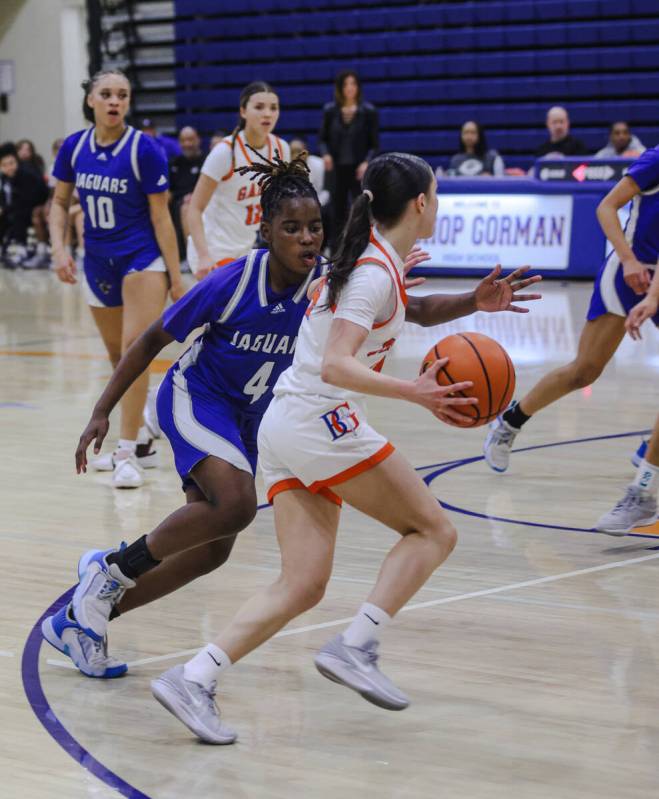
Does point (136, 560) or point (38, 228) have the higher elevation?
point (136, 560)

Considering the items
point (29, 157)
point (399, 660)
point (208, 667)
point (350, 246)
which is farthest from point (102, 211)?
point (29, 157)

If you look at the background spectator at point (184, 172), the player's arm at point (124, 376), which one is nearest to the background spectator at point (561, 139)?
the background spectator at point (184, 172)

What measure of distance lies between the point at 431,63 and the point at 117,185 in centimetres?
1231

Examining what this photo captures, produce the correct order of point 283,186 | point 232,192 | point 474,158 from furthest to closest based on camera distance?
point 474,158
point 232,192
point 283,186

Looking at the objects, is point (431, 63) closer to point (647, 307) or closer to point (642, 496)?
point (647, 307)

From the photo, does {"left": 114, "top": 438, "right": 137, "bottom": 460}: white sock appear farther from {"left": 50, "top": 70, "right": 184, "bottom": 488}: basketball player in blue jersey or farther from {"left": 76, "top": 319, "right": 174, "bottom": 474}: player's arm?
{"left": 76, "top": 319, "right": 174, "bottom": 474}: player's arm

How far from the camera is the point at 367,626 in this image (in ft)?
9.95

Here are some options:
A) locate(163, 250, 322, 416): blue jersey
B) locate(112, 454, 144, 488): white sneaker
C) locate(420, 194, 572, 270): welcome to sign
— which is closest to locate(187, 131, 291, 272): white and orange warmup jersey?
locate(112, 454, 144, 488): white sneaker

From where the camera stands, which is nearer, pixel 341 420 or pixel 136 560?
pixel 341 420

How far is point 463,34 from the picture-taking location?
17.4 metres

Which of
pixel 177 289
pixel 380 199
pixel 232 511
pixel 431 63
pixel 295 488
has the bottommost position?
pixel 232 511

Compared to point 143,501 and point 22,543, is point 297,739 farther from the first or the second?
point 143,501

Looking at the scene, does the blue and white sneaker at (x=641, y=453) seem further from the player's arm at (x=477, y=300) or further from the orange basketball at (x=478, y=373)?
the orange basketball at (x=478, y=373)

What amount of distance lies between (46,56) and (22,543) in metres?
19.6
